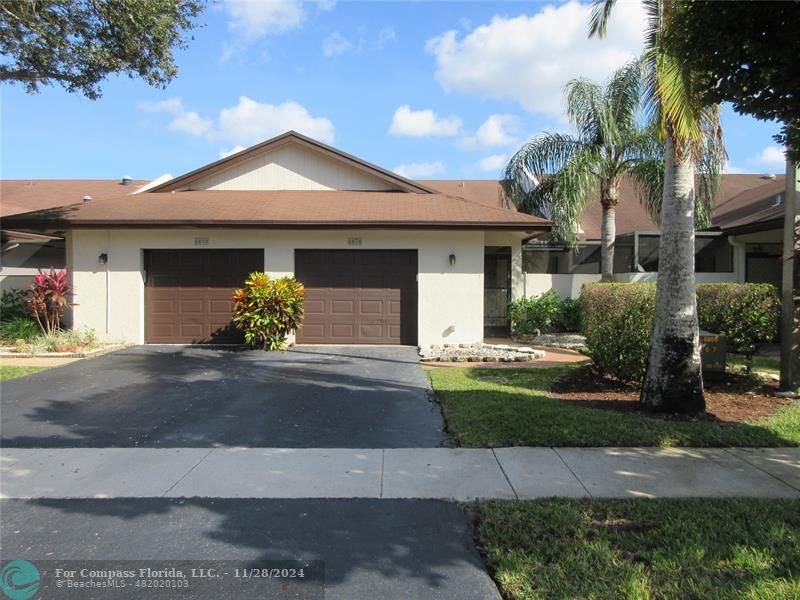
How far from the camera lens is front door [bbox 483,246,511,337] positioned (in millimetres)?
17734

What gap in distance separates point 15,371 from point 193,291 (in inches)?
179

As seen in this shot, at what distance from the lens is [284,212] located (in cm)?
1355

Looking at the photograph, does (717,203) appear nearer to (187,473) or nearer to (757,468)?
(757,468)

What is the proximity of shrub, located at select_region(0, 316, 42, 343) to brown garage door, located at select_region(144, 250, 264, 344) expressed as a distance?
2598mm

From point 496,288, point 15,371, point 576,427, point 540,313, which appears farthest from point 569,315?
point 15,371

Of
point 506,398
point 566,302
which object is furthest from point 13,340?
point 566,302

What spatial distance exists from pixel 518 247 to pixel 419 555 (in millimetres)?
13286

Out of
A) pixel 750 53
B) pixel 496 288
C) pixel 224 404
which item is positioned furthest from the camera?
pixel 496 288

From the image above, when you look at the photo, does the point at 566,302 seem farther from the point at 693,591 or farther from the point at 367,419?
the point at 693,591

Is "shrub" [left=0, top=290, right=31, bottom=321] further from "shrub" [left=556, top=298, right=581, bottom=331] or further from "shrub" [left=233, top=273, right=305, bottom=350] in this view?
"shrub" [left=556, top=298, right=581, bottom=331]

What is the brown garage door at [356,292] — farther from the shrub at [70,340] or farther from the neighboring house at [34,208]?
the neighboring house at [34,208]

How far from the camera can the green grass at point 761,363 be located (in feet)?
32.4

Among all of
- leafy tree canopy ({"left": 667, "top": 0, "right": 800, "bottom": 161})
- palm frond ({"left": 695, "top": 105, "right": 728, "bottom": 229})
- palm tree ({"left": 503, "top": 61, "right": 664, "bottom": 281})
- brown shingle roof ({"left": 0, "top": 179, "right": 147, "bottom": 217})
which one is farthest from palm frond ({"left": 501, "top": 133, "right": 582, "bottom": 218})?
brown shingle roof ({"left": 0, "top": 179, "right": 147, "bottom": 217})

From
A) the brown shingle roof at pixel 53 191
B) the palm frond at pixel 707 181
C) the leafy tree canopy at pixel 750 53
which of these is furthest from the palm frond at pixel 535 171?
the brown shingle roof at pixel 53 191
